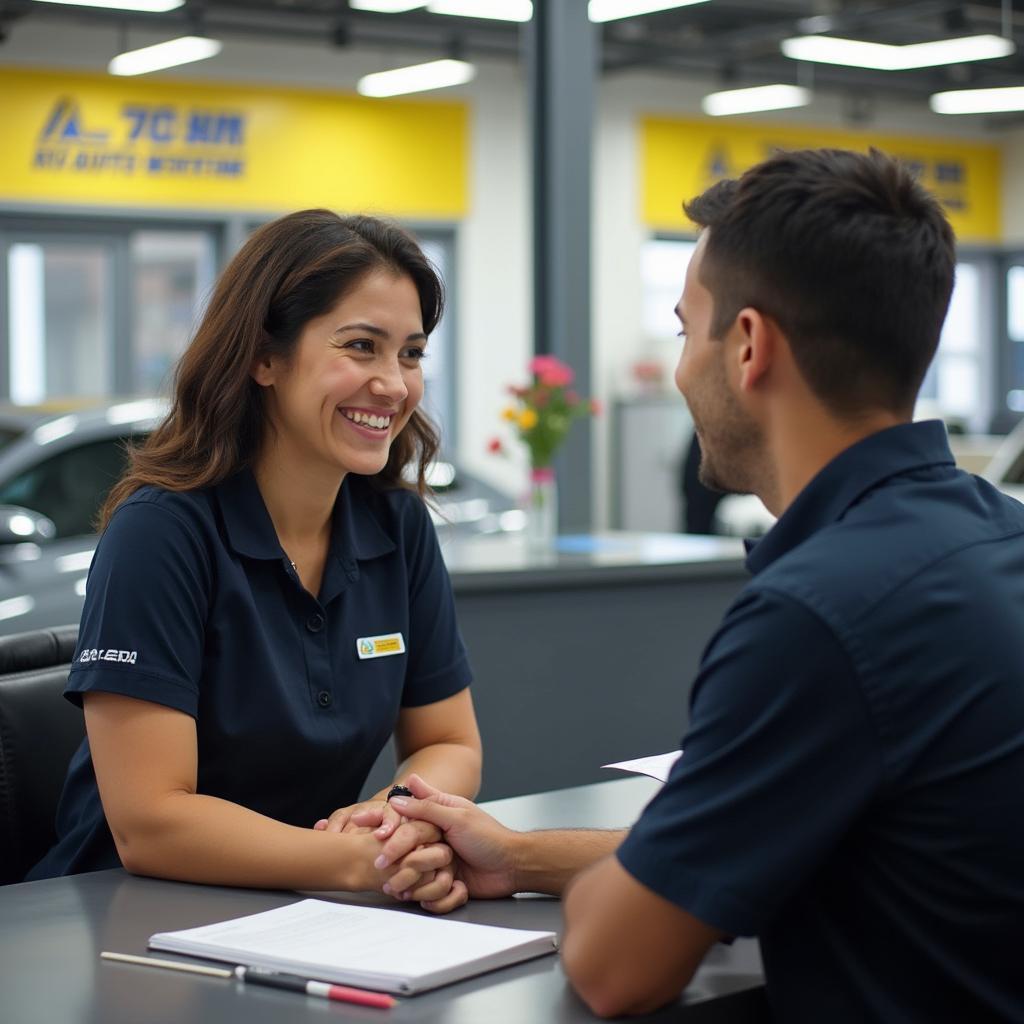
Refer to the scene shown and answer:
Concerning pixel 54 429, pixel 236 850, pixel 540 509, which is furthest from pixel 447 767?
pixel 54 429

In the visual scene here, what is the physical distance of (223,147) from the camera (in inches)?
438

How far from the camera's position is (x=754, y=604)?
3.98 feet

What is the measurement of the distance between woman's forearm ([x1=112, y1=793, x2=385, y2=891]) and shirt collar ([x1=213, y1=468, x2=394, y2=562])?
0.34 meters

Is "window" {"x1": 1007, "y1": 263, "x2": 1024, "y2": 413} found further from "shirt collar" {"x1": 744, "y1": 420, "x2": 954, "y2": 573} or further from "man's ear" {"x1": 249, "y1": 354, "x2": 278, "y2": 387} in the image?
"shirt collar" {"x1": 744, "y1": 420, "x2": 954, "y2": 573}

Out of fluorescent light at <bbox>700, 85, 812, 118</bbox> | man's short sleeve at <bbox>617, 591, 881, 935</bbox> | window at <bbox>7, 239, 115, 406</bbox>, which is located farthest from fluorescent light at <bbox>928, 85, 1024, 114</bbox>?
man's short sleeve at <bbox>617, 591, 881, 935</bbox>

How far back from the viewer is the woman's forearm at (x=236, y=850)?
1.66 meters

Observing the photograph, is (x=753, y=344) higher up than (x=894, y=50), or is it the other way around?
(x=894, y=50)

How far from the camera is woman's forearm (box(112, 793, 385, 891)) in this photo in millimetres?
1663

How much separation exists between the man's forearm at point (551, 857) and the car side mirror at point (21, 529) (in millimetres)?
2620

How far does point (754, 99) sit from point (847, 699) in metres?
11.1

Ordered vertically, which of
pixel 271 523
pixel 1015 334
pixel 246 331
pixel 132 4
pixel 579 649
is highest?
pixel 132 4

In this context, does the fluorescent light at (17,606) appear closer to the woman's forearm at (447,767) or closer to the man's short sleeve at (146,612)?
the woman's forearm at (447,767)

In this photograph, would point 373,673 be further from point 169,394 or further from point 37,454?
point 37,454

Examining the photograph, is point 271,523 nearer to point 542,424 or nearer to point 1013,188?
point 542,424
